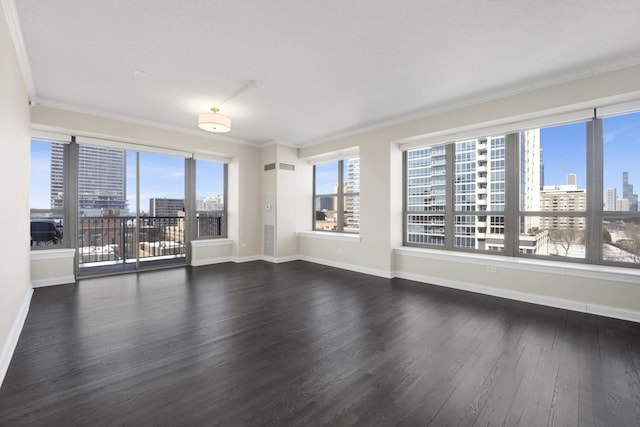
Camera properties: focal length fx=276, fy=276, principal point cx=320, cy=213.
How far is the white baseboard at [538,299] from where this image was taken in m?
3.06

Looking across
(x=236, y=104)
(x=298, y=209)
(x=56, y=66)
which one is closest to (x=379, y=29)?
Answer: (x=236, y=104)

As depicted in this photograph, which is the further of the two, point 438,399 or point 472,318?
point 472,318

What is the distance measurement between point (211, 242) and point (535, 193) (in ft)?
19.6

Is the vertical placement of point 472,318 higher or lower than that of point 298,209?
lower

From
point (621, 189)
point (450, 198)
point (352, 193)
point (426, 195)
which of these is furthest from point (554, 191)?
point (352, 193)

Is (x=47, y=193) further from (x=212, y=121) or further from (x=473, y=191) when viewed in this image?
(x=473, y=191)

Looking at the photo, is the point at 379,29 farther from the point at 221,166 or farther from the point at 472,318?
the point at 221,166

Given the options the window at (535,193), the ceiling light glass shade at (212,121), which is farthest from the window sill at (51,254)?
the window at (535,193)

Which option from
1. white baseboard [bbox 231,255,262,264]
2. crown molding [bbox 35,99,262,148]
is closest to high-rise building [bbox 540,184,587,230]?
white baseboard [bbox 231,255,262,264]

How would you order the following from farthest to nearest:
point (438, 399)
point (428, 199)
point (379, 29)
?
point (428, 199)
point (379, 29)
point (438, 399)

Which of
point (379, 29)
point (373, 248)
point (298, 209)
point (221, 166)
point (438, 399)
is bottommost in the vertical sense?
point (438, 399)

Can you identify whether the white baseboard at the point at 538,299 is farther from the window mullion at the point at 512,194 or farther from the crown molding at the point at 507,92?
the crown molding at the point at 507,92

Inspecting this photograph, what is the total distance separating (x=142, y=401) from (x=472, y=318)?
3156 millimetres

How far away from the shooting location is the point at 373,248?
17.1ft
